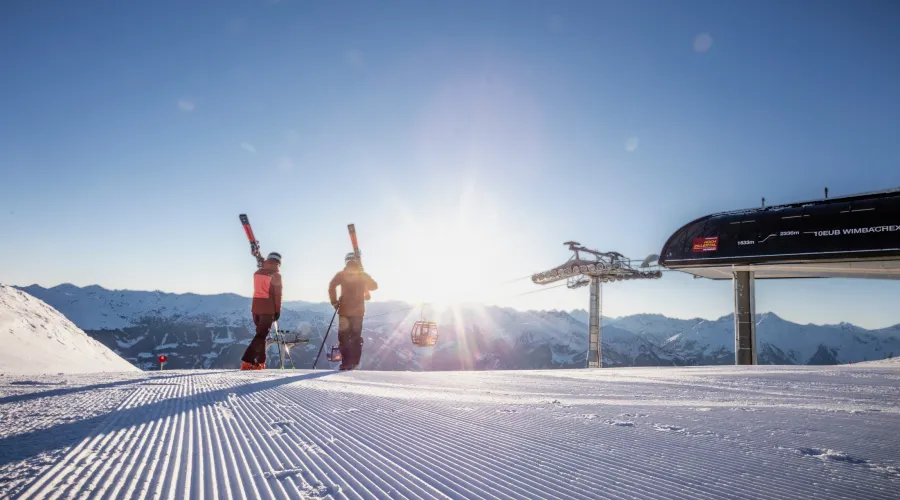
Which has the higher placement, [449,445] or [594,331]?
[449,445]

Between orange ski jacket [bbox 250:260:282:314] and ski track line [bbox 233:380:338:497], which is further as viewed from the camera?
orange ski jacket [bbox 250:260:282:314]

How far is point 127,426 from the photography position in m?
2.12

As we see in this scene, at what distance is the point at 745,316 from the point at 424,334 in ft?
52.9

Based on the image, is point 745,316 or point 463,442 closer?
point 463,442

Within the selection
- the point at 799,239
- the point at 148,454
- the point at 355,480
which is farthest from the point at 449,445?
the point at 799,239

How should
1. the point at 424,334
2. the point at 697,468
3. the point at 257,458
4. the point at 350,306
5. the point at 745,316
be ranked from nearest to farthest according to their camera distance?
the point at 697,468 → the point at 257,458 → the point at 350,306 → the point at 745,316 → the point at 424,334

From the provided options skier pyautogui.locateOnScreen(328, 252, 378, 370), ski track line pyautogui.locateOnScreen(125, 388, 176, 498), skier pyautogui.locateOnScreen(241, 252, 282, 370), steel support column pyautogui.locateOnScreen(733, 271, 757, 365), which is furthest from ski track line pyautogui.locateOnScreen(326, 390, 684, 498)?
steel support column pyautogui.locateOnScreen(733, 271, 757, 365)

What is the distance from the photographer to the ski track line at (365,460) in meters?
1.36

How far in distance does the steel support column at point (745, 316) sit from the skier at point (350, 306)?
1709 cm

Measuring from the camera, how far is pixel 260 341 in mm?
8617

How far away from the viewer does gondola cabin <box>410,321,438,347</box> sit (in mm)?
23844

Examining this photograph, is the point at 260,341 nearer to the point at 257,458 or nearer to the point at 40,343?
the point at 40,343

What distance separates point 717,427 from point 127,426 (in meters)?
3.16

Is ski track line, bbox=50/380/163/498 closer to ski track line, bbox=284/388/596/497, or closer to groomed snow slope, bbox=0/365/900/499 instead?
groomed snow slope, bbox=0/365/900/499
